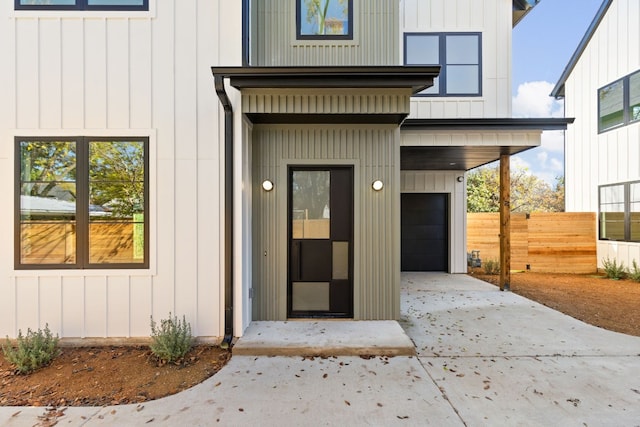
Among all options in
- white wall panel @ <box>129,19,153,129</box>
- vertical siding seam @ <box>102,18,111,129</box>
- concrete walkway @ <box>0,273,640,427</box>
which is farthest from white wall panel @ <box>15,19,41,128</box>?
concrete walkway @ <box>0,273,640,427</box>

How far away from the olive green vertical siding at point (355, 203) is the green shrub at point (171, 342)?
1.09 m

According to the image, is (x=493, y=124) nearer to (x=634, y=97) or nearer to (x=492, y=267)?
(x=492, y=267)

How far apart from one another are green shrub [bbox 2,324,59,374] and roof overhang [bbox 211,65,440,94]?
11.0 ft

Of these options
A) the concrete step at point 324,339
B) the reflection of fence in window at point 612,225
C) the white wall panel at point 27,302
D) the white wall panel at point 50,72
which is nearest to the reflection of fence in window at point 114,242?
the white wall panel at point 27,302

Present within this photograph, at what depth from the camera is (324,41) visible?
4.29 metres

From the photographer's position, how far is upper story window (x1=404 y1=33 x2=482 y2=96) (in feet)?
21.5

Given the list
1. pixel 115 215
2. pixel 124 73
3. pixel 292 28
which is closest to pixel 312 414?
pixel 115 215

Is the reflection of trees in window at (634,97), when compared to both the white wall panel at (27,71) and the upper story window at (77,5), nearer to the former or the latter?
the upper story window at (77,5)

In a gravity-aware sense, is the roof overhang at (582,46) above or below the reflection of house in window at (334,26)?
above

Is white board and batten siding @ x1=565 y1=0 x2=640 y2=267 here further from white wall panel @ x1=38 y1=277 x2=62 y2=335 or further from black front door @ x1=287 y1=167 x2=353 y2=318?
white wall panel @ x1=38 y1=277 x2=62 y2=335

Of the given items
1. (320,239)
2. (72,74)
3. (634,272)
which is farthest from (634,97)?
(72,74)

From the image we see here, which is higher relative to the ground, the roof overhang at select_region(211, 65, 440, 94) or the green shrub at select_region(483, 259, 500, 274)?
the roof overhang at select_region(211, 65, 440, 94)

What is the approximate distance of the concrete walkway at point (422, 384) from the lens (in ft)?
7.97

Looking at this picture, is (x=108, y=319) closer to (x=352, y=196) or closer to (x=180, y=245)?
(x=180, y=245)
